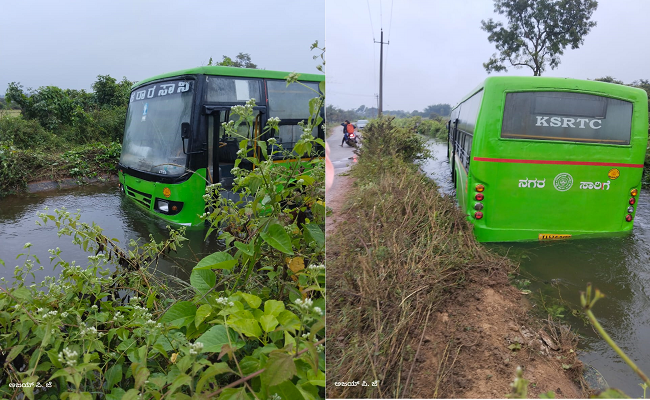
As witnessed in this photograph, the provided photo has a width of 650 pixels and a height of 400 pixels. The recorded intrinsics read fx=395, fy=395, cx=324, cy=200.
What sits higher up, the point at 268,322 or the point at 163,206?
the point at 268,322

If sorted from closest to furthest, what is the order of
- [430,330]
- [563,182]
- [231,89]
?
[430,330]
[563,182]
[231,89]

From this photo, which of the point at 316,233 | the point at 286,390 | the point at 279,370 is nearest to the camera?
the point at 279,370

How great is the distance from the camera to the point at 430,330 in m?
1.89

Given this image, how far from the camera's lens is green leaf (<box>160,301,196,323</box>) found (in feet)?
4.76

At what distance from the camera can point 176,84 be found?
17.1 feet

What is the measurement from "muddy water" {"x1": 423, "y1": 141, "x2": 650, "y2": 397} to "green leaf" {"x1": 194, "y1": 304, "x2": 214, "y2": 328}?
139cm

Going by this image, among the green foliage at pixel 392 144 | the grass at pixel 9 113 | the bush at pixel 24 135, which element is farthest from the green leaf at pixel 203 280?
the grass at pixel 9 113

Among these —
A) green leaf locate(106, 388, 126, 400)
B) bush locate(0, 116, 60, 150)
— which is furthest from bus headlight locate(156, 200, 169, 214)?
bush locate(0, 116, 60, 150)

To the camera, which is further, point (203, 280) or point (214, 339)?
point (203, 280)

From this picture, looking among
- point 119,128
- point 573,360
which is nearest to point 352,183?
point 573,360

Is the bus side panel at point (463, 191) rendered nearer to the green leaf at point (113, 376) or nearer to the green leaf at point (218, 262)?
the green leaf at point (218, 262)

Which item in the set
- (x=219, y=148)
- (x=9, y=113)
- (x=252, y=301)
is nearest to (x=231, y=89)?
(x=219, y=148)

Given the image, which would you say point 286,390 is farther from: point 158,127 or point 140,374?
point 158,127

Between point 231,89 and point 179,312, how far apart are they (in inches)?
171
